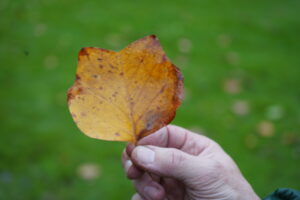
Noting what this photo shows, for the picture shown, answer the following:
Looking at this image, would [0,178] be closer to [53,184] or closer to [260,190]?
[53,184]

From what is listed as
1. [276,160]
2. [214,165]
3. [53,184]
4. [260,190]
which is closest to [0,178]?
[53,184]

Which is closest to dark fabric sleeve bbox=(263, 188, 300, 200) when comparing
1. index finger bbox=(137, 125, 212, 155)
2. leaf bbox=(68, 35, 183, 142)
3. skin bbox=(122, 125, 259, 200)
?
skin bbox=(122, 125, 259, 200)

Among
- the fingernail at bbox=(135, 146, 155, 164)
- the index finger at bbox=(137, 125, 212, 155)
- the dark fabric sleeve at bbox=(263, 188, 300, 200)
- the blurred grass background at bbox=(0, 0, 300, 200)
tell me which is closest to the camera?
the fingernail at bbox=(135, 146, 155, 164)

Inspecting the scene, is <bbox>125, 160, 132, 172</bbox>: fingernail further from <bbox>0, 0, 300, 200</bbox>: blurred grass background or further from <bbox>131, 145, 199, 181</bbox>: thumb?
<bbox>0, 0, 300, 200</bbox>: blurred grass background

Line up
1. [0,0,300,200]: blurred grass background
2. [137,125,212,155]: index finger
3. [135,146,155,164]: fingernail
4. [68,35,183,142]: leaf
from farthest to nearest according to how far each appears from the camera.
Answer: [0,0,300,200]: blurred grass background
[137,125,212,155]: index finger
[135,146,155,164]: fingernail
[68,35,183,142]: leaf

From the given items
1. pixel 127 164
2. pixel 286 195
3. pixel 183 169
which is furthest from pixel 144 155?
pixel 286 195

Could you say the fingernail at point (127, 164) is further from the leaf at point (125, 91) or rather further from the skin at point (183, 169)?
the leaf at point (125, 91)

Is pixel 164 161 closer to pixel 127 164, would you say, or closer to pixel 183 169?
pixel 183 169

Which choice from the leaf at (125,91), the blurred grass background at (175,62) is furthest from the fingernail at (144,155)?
the blurred grass background at (175,62)
